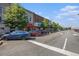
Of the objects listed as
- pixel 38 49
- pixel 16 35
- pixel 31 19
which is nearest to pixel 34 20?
pixel 31 19

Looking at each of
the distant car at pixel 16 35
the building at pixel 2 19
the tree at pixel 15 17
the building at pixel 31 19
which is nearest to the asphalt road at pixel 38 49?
the distant car at pixel 16 35

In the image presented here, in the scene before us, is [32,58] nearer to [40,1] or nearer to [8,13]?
[40,1]

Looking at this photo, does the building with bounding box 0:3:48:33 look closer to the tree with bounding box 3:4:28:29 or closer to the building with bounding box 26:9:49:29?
the building with bounding box 26:9:49:29

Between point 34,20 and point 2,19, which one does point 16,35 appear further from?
point 2,19

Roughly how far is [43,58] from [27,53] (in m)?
1.57

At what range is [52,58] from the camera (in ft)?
36.9

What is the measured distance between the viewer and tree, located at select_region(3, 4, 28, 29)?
24.7m

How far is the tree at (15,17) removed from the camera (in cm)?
2470

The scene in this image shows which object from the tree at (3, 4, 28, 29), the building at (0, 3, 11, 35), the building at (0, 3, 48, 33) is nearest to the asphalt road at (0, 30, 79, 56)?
the building at (0, 3, 48, 33)

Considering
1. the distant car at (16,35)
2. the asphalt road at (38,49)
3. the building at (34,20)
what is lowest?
the asphalt road at (38,49)

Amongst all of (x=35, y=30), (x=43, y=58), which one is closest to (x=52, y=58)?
(x=43, y=58)

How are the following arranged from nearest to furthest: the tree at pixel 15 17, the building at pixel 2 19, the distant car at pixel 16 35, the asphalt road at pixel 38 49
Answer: the asphalt road at pixel 38 49
the distant car at pixel 16 35
the tree at pixel 15 17
the building at pixel 2 19

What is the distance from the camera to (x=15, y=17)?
24.8m

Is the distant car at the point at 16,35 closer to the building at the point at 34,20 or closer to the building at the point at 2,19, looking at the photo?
the building at the point at 2,19
